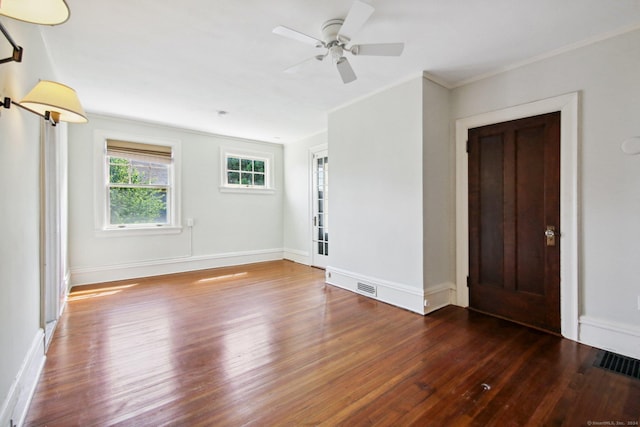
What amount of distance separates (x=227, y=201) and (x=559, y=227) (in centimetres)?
530

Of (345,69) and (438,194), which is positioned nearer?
(345,69)

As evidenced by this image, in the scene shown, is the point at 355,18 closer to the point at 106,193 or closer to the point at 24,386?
the point at 24,386

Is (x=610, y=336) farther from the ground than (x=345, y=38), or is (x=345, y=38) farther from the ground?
(x=345, y=38)

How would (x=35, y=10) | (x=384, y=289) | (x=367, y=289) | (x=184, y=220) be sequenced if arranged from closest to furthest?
1. (x=35, y=10)
2. (x=384, y=289)
3. (x=367, y=289)
4. (x=184, y=220)

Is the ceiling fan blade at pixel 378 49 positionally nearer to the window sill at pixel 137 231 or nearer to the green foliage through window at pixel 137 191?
the green foliage through window at pixel 137 191

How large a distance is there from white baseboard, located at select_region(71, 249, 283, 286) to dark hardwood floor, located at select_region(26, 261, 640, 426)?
3.81 ft

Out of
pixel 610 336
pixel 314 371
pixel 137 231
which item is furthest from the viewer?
pixel 137 231

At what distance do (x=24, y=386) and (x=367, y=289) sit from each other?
127 inches

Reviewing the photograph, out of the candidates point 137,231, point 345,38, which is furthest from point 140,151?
point 345,38

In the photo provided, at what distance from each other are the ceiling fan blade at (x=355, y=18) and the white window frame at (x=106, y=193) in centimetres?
422

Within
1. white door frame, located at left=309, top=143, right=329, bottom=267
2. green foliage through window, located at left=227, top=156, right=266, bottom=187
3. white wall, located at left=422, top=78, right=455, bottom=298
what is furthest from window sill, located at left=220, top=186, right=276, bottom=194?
white wall, located at left=422, top=78, right=455, bottom=298

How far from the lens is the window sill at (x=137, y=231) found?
467 cm

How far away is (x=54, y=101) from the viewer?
196 centimetres

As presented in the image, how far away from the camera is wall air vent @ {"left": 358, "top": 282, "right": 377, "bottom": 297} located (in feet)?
12.5
